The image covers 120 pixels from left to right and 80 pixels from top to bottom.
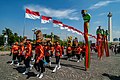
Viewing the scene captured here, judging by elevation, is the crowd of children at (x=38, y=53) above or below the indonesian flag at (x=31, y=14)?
below

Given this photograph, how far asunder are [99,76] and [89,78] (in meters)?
1.08

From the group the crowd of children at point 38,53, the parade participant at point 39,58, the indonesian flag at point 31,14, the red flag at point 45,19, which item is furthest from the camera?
the red flag at point 45,19

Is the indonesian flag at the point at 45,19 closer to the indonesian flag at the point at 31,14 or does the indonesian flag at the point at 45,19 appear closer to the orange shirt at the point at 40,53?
the indonesian flag at the point at 31,14

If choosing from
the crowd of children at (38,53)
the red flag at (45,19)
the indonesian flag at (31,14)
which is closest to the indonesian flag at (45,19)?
the red flag at (45,19)

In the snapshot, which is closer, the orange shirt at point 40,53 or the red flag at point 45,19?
the orange shirt at point 40,53

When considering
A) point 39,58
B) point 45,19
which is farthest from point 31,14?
point 39,58

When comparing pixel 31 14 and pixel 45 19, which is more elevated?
pixel 45 19

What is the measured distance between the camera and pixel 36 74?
1226 cm

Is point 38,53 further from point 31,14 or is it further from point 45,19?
point 45,19

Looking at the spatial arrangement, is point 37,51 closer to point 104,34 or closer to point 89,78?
point 89,78

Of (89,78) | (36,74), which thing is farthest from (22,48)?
(89,78)

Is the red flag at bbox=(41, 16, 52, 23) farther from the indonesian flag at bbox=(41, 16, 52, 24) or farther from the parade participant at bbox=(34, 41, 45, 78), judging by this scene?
the parade participant at bbox=(34, 41, 45, 78)

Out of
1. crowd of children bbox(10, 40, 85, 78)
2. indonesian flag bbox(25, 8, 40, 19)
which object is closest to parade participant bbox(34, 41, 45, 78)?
crowd of children bbox(10, 40, 85, 78)

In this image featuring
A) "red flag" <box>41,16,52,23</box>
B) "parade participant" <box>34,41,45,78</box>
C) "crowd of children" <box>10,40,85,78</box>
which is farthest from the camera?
"red flag" <box>41,16,52,23</box>
